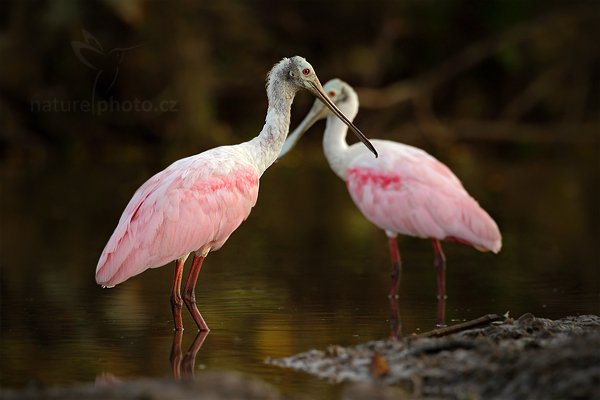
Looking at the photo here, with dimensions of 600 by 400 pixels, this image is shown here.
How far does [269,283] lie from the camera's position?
35.7 ft

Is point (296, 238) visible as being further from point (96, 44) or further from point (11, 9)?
point (11, 9)

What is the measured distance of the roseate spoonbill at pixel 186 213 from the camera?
8453 mm

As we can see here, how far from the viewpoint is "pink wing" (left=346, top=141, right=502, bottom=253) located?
10.5 m

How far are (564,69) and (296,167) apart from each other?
7.89 metres

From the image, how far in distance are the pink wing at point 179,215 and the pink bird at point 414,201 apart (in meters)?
1.90

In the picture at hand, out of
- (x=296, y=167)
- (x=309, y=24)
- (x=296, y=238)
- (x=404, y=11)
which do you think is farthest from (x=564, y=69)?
(x=296, y=238)

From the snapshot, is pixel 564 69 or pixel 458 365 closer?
pixel 458 365

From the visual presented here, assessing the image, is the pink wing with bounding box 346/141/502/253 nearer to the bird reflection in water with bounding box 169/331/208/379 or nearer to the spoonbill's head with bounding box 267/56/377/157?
the spoonbill's head with bounding box 267/56/377/157

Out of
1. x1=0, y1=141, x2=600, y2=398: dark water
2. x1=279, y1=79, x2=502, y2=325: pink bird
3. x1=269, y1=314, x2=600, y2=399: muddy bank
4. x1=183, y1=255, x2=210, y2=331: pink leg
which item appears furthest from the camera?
x1=279, y1=79, x2=502, y2=325: pink bird

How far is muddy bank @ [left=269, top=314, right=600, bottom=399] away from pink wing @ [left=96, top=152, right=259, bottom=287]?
1.61 meters

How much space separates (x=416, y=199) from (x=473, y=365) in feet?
15.1

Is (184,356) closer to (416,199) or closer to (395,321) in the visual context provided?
(395,321)

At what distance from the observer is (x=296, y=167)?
2503cm

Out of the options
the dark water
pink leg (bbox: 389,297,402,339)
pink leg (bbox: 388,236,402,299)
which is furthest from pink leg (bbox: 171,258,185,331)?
pink leg (bbox: 388,236,402,299)
